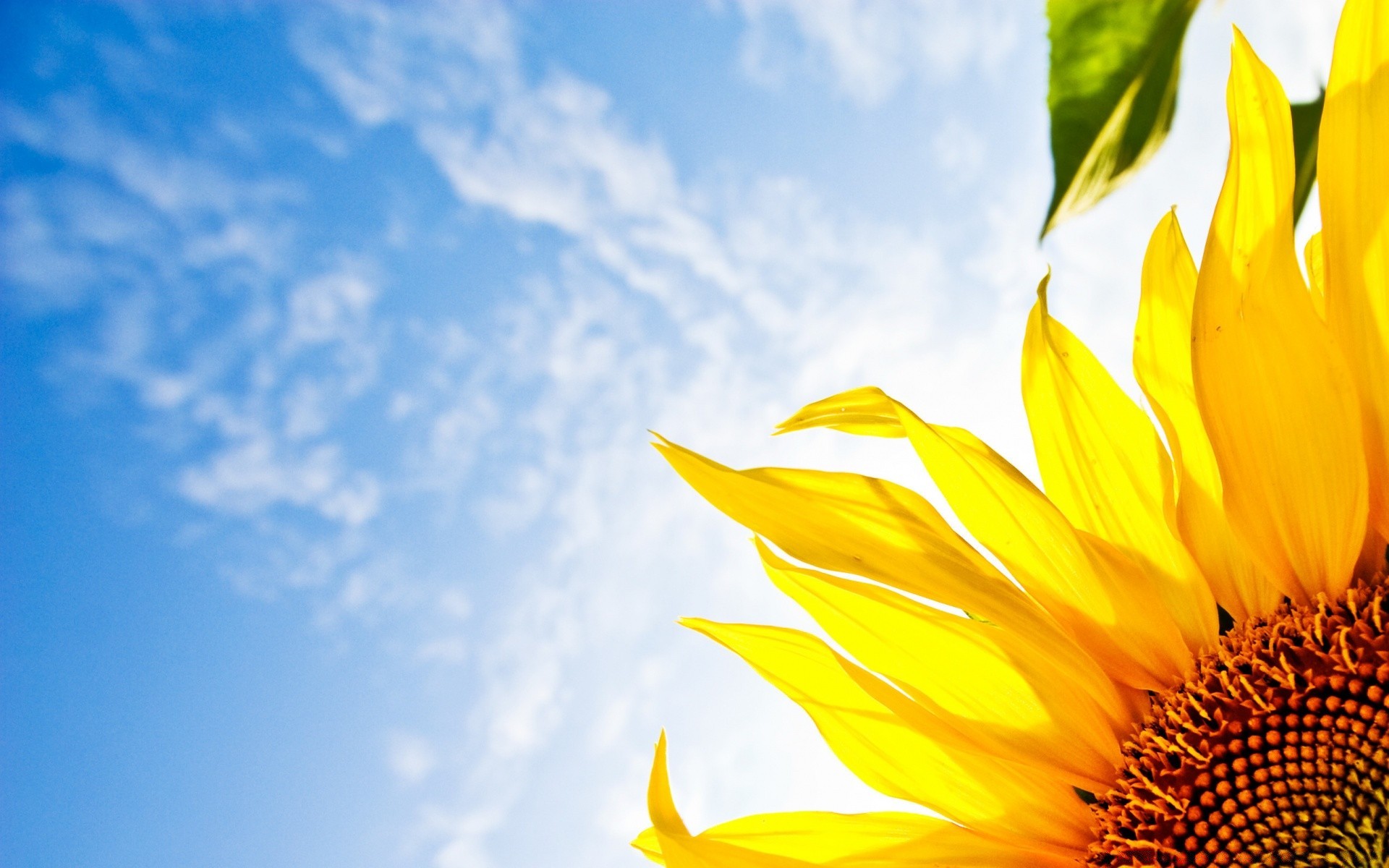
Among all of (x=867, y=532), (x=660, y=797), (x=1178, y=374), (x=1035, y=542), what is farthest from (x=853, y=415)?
(x=660, y=797)

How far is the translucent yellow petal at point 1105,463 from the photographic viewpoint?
132 cm

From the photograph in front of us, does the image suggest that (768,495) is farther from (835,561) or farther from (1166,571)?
(1166,571)

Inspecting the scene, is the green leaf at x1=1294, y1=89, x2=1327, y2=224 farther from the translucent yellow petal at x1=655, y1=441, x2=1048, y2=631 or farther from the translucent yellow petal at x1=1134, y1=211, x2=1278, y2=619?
the translucent yellow petal at x1=655, y1=441, x2=1048, y2=631

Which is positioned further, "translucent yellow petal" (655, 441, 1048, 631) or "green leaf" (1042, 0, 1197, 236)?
"translucent yellow petal" (655, 441, 1048, 631)

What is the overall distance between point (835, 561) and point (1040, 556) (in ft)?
0.79

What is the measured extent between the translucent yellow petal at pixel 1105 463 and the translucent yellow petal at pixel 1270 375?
0.09 metres

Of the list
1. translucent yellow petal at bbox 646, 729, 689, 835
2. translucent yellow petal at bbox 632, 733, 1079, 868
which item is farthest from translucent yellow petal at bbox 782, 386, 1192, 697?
translucent yellow petal at bbox 646, 729, 689, 835

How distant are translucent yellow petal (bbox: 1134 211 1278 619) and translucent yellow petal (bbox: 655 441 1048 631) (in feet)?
0.74

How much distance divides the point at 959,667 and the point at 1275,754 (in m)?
0.35

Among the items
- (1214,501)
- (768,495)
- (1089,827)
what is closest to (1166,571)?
(1214,501)

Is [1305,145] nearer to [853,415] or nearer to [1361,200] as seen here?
[1361,200]

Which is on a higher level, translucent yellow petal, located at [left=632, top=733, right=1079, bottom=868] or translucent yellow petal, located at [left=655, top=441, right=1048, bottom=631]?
translucent yellow petal, located at [left=655, top=441, right=1048, bottom=631]

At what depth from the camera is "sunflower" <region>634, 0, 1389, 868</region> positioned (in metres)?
1.17

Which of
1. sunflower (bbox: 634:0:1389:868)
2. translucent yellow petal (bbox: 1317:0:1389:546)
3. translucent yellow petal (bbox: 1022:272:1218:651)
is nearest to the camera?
translucent yellow petal (bbox: 1317:0:1389:546)
